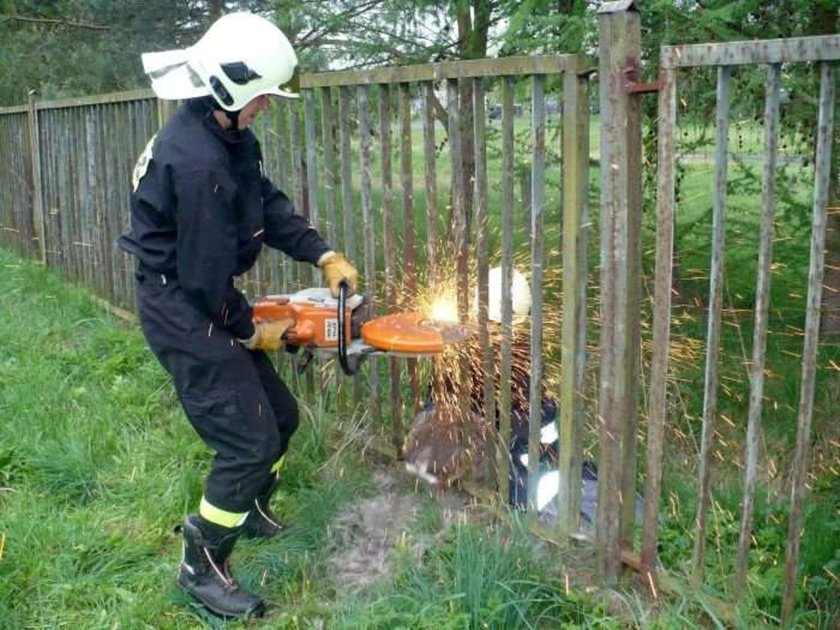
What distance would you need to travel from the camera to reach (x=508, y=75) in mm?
3744

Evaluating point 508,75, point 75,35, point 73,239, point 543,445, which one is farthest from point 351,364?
point 75,35

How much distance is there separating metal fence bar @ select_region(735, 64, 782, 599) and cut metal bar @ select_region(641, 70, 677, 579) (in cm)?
32

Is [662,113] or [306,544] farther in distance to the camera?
[306,544]

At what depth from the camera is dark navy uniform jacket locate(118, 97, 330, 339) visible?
11.3 ft

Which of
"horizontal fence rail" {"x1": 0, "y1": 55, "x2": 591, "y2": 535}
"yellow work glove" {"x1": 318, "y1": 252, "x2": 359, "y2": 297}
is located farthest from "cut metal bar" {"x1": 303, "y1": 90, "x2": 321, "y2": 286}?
"yellow work glove" {"x1": 318, "y1": 252, "x2": 359, "y2": 297}

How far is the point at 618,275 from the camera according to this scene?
3412 millimetres

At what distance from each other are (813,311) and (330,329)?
1.82m

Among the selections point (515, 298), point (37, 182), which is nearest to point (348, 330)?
point (515, 298)

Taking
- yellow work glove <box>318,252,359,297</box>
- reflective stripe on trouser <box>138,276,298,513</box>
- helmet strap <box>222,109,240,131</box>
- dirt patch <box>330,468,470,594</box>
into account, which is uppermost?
helmet strap <box>222,109,240,131</box>

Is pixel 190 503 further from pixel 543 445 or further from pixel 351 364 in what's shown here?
pixel 543 445

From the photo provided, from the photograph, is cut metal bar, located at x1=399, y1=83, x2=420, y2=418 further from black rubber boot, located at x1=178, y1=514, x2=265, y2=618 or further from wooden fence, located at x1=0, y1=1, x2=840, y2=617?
black rubber boot, located at x1=178, y1=514, x2=265, y2=618

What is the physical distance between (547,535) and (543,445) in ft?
1.54

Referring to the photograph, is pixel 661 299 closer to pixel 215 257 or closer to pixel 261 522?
pixel 215 257

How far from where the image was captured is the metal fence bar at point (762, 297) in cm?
284
